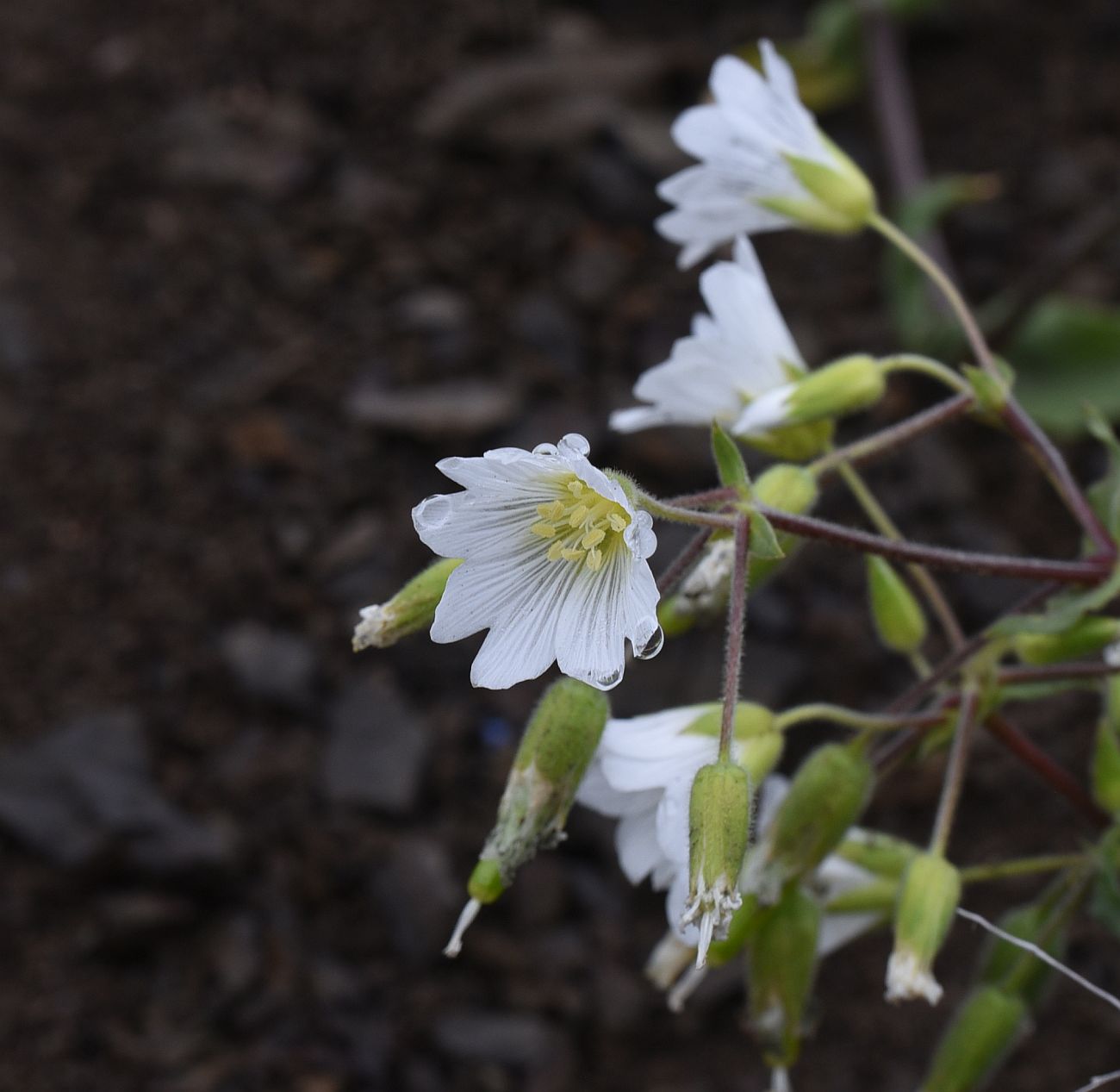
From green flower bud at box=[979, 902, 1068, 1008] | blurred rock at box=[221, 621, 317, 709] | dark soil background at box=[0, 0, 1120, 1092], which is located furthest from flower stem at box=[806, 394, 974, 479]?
blurred rock at box=[221, 621, 317, 709]

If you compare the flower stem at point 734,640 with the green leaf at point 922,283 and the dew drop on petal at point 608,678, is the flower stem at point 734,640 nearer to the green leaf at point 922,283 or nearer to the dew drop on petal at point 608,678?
the dew drop on petal at point 608,678

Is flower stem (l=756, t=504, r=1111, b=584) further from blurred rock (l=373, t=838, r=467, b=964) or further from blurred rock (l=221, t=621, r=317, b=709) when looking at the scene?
blurred rock (l=221, t=621, r=317, b=709)

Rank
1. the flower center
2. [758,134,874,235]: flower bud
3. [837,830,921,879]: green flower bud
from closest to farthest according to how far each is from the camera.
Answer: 1. the flower center
2. [837,830,921,879]: green flower bud
3. [758,134,874,235]: flower bud

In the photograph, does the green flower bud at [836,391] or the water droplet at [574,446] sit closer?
the water droplet at [574,446]

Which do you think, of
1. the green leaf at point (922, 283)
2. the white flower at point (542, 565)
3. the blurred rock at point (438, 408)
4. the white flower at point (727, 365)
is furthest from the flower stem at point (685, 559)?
the green leaf at point (922, 283)

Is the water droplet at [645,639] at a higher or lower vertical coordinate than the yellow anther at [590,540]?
higher

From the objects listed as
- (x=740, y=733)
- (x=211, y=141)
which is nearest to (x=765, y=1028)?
(x=740, y=733)
